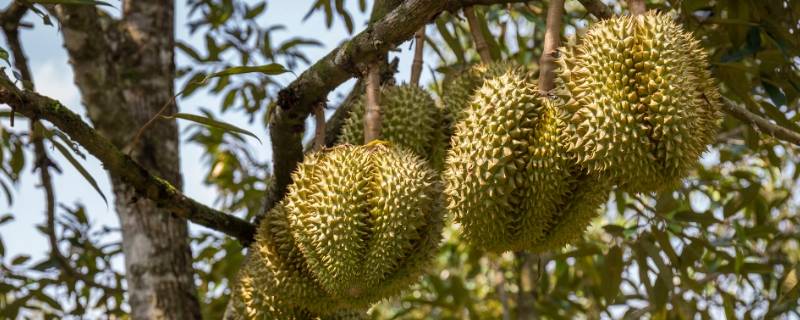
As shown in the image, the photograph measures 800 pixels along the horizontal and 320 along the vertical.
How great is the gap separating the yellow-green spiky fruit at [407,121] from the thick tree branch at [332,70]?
0.17 metres

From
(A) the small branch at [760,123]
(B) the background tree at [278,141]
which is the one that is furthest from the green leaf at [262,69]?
(A) the small branch at [760,123]

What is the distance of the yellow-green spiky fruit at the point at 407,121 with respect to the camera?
7.54 feet

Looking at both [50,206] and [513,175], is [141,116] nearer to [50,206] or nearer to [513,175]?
[50,206]

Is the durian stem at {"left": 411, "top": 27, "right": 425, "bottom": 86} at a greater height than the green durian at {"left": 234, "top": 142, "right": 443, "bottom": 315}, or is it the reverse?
the durian stem at {"left": 411, "top": 27, "right": 425, "bottom": 86}

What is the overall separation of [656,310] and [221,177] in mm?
2249

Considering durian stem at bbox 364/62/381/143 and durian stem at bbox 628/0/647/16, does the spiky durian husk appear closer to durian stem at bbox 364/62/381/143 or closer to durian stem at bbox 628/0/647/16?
durian stem at bbox 364/62/381/143

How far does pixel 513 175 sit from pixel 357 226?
357 mm

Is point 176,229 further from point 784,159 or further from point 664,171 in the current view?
point 784,159

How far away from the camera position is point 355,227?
6.27 feet

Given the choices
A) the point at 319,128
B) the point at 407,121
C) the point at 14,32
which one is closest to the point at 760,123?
the point at 407,121

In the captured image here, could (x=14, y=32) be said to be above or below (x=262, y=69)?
above

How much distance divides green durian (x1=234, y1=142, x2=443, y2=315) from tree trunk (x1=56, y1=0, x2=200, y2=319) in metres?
0.86

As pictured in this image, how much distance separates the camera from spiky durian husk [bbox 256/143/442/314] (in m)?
1.91

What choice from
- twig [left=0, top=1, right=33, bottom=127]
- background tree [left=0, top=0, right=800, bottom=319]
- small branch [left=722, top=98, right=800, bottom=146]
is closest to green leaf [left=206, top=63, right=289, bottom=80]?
background tree [left=0, top=0, right=800, bottom=319]
